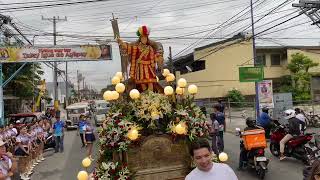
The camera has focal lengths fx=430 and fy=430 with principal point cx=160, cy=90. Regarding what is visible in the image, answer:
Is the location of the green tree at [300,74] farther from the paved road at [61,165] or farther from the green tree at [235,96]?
the paved road at [61,165]

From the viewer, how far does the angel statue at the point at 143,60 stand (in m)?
8.15

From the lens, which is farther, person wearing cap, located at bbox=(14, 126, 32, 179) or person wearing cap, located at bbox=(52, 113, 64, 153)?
person wearing cap, located at bbox=(52, 113, 64, 153)

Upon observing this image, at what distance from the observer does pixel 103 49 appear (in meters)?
25.9

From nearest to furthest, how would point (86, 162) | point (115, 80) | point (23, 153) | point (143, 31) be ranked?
point (86, 162) < point (115, 80) < point (143, 31) < point (23, 153)

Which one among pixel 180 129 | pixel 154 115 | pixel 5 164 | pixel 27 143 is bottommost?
pixel 27 143

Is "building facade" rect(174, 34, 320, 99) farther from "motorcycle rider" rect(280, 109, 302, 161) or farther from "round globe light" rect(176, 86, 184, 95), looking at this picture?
"round globe light" rect(176, 86, 184, 95)

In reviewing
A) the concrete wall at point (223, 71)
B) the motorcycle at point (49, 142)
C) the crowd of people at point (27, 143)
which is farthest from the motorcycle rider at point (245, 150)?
the concrete wall at point (223, 71)

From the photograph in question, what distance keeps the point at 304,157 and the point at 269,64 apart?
3057 cm

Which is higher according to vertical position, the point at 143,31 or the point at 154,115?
the point at 143,31

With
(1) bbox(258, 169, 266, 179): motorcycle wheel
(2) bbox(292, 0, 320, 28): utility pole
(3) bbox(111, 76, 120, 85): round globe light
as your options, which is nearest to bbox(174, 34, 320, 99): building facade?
(2) bbox(292, 0, 320, 28): utility pole

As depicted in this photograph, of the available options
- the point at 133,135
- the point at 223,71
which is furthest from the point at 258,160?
the point at 223,71

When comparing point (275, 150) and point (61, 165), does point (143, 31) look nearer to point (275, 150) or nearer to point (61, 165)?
point (275, 150)

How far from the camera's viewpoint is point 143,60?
8219mm

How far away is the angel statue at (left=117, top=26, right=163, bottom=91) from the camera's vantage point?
815 centimetres
